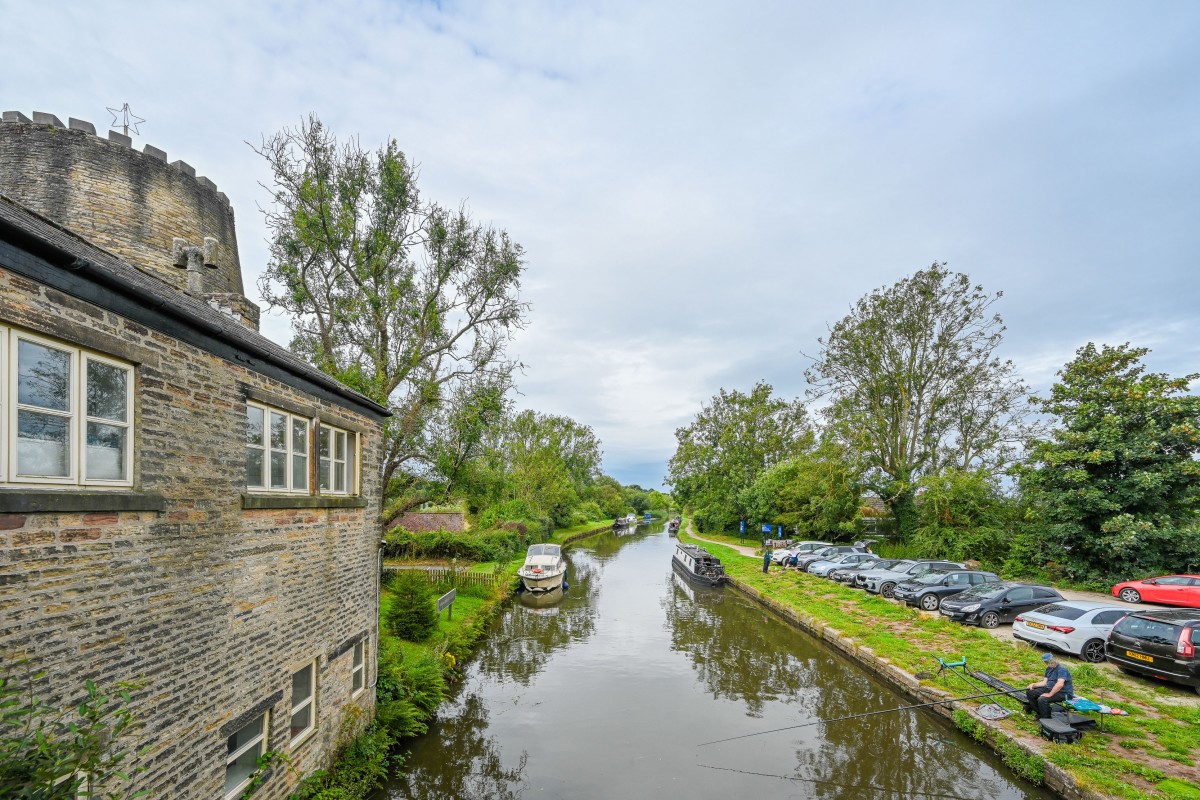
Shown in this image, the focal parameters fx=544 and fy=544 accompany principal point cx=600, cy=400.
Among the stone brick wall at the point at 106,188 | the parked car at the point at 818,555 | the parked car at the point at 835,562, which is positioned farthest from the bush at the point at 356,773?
the parked car at the point at 818,555

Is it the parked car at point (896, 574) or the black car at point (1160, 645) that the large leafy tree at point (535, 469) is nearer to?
the parked car at point (896, 574)

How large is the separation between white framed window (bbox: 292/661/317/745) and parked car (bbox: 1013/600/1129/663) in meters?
16.5

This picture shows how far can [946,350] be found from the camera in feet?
101

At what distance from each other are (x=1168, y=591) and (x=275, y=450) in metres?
24.6

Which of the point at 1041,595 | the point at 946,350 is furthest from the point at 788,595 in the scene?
the point at 946,350

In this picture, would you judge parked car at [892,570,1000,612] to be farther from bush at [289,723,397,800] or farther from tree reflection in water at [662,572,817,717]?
bush at [289,723,397,800]

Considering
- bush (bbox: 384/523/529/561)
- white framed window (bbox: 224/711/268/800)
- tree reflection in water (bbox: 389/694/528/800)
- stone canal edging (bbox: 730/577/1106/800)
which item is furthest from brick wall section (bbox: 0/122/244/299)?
bush (bbox: 384/523/529/561)

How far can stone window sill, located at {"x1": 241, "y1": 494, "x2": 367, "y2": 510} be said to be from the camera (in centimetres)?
623

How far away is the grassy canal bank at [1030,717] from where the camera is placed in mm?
8195

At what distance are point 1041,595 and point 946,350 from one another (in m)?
17.6

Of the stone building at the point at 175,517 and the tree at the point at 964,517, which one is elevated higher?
the stone building at the point at 175,517

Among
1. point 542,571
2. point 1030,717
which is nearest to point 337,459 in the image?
point 1030,717

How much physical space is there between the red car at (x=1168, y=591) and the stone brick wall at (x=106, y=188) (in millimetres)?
26381

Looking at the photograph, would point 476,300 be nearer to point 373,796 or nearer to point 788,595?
point 373,796
